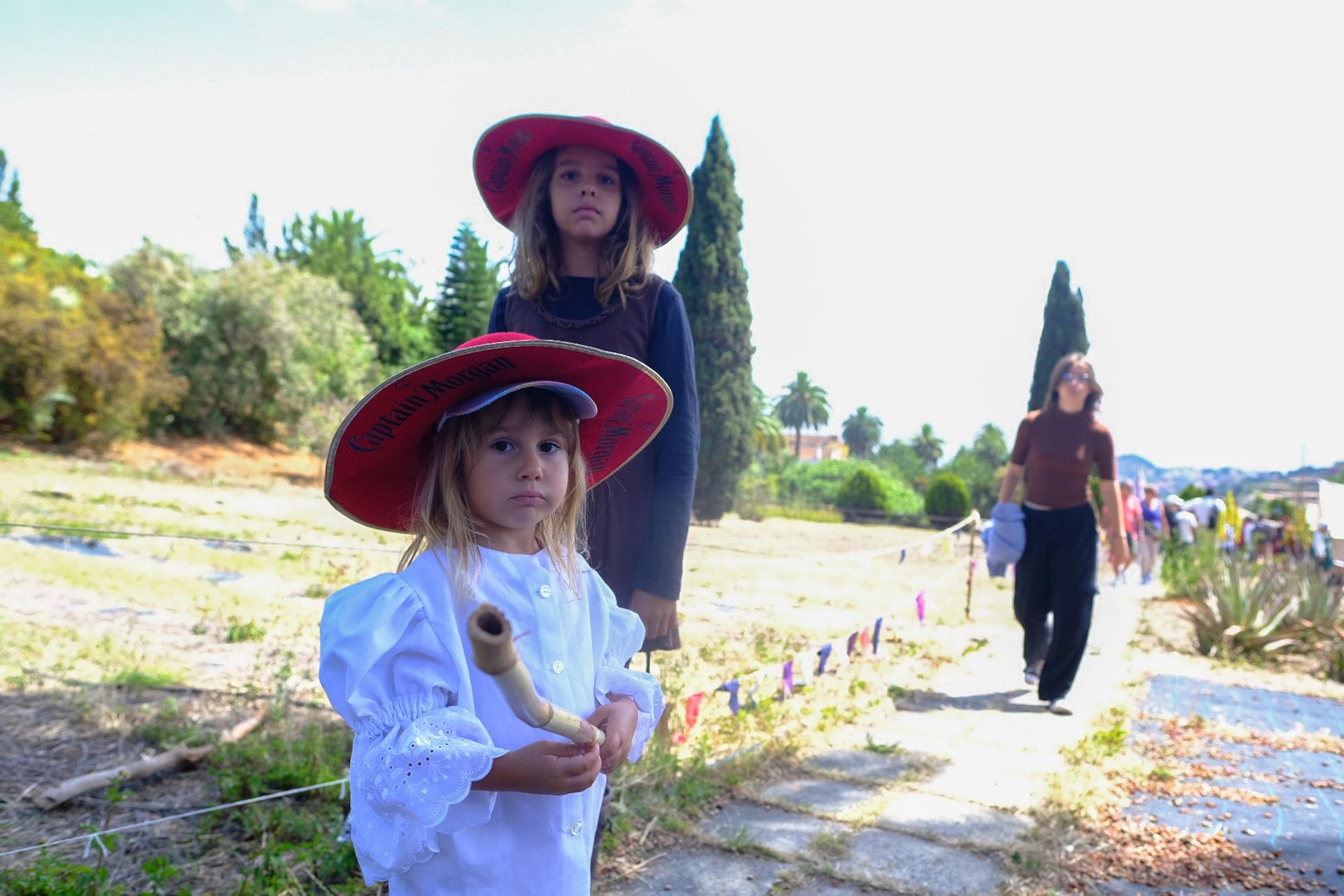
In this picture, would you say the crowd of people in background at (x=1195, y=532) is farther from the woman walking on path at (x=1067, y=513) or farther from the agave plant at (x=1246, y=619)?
the woman walking on path at (x=1067, y=513)

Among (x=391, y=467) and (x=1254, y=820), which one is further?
(x=1254, y=820)

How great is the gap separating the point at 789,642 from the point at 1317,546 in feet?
25.8

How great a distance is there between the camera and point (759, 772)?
388cm

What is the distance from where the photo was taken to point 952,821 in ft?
11.5

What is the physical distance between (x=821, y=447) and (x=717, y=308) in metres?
81.4

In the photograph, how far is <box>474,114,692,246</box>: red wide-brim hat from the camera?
7.88 feet

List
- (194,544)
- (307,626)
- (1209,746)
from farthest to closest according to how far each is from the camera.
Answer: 1. (194,544)
2. (307,626)
3. (1209,746)

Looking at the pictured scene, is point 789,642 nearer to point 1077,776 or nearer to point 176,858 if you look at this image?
point 1077,776

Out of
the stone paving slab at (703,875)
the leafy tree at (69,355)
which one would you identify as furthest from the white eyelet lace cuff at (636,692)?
the leafy tree at (69,355)

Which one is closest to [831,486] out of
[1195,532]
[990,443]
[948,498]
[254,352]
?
[948,498]

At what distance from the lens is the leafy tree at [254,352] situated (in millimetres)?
24812

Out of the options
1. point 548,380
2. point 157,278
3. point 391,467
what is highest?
point 157,278

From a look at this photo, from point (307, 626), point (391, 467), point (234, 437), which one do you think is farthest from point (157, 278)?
point (391, 467)

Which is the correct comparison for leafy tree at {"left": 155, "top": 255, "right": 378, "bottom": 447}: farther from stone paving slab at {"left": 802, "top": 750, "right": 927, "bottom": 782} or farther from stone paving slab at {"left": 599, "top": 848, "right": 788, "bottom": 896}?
stone paving slab at {"left": 599, "top": 848, "right": 788, "bottom": 896}
